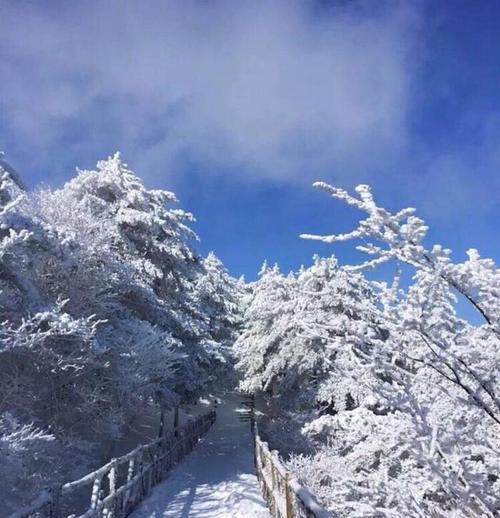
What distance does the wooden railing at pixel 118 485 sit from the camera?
5.36 m

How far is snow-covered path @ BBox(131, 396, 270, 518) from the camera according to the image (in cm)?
876

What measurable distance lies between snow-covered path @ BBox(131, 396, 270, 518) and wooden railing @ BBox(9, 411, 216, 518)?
31cm

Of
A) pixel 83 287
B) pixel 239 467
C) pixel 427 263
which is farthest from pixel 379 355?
pixel 239 467

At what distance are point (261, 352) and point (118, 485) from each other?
1089 cm

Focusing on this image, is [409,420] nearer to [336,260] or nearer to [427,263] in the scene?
[427,263]

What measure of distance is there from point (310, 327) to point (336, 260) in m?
16.2

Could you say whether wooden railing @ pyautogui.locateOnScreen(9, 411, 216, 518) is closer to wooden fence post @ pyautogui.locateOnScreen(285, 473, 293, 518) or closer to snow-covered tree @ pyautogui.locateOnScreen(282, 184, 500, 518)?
wooden fence post @ pyautogui.locateOnScreen(285, 473, 293, 518)

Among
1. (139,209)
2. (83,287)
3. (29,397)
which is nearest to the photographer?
(29,397)

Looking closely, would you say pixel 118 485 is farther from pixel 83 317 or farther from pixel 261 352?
pixel 261 352

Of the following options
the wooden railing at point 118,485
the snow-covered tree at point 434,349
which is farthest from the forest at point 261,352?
the wooden railing at point 118,485

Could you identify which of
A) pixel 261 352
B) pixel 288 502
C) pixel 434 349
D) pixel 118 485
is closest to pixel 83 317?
pixel 118 485

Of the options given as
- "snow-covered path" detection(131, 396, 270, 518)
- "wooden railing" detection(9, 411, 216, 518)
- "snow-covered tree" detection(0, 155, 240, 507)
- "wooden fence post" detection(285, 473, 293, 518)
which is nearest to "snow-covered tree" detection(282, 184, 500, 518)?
"wooden fence post" detection(285, 473, 293, 518)

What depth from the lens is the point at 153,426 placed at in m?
22.5

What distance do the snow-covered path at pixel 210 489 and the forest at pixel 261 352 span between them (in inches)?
67.1
